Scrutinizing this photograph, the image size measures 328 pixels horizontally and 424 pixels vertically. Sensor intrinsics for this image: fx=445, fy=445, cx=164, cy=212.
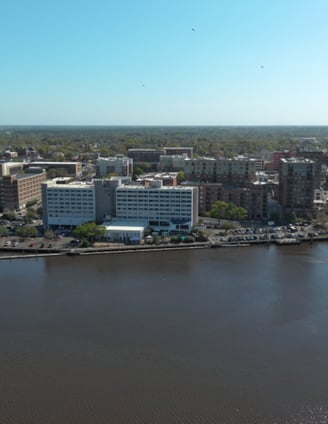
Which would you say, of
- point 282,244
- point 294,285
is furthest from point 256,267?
point 282,244

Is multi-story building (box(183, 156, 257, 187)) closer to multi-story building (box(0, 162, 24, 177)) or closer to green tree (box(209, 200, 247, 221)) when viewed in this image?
green tree (box(209, 200, 247, 221))

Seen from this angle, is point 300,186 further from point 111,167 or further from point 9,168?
point 9,168

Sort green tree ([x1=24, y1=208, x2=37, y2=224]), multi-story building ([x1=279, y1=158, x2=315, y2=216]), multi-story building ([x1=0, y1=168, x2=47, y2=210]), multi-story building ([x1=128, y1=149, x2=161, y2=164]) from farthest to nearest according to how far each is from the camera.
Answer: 1. multi-story building ([x1=128, y1=149, x2=161, y2=164])
2. multi-story building ([x1=0, y1=168, x2=47, y2=210])
3. multi-story building ([x1=279, y1=158, x2=315, y2=216])
4. green tree ([x1=24, y1=208, x2=37, y2=224])

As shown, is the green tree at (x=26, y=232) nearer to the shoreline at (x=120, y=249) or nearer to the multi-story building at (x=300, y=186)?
the shoreline at (x=120, y=249)

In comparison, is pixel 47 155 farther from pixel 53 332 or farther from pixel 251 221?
pixel 53 332

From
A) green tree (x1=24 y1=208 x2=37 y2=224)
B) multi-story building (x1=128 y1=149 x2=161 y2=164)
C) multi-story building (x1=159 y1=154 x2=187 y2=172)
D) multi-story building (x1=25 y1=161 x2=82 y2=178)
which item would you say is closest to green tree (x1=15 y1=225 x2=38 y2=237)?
green tree (x1=24 y1=208 x2=37 y2=224)

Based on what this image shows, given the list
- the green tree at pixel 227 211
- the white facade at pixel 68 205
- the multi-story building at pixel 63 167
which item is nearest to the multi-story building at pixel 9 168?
the multi-story building at pixel 63 167

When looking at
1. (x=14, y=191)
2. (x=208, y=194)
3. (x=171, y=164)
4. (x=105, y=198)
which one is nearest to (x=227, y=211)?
(x=208, y=194)
